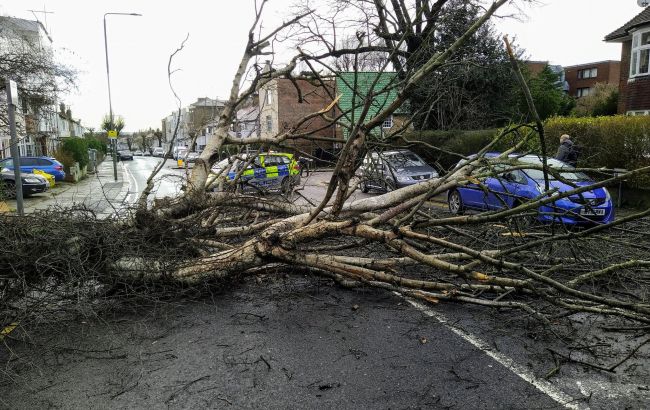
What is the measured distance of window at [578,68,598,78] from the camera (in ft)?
187

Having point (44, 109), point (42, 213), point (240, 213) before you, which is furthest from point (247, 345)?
point (44, 109)

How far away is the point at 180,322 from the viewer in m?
→ 4.37

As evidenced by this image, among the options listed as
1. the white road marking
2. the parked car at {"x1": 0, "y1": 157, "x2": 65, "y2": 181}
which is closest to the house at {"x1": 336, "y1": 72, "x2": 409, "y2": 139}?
the white road marking

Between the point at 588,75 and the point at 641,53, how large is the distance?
4318 centimetres

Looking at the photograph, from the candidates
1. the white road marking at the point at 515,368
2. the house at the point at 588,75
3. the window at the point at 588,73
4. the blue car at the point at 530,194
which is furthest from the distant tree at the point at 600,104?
the white road marking at the point at 515,368

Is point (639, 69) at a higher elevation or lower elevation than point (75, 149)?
higher

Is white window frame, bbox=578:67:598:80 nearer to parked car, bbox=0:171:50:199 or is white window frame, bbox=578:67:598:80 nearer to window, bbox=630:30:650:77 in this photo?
window, bbox=630:30:650:77

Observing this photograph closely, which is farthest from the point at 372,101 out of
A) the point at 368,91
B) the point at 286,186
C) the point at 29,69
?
the point at 29,69

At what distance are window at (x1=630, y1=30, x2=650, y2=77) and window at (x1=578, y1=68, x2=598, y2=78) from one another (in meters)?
41.7

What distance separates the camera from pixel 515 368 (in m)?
3.37

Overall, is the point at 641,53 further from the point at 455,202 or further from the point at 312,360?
the point at 312,360

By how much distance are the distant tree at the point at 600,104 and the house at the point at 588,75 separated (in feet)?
67.0

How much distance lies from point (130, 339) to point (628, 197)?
39.8 ft

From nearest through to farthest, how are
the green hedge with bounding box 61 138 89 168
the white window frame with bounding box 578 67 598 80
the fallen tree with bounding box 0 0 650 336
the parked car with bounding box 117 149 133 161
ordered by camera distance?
1. the fallen tree with bounding box 0 0 650 336
2. the green hedge with bounding box 61 138 89 168
3. the white window frame with bounding box 578 67 598 80
4. the parked car with bounding box 117 149 133 161
